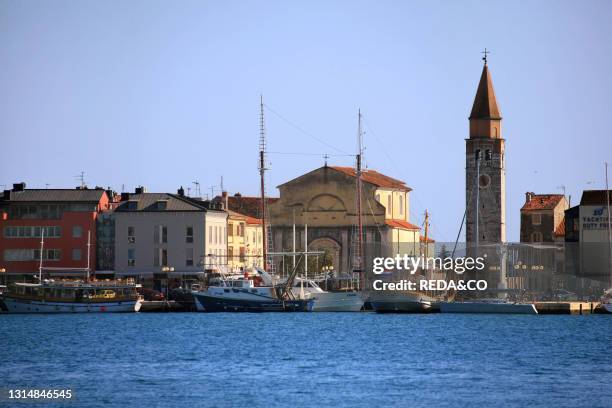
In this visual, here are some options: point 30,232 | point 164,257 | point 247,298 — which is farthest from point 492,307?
point 30,232

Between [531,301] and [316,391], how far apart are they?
58.3m

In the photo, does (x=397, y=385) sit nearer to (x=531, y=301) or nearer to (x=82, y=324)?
(x=82, y=324)

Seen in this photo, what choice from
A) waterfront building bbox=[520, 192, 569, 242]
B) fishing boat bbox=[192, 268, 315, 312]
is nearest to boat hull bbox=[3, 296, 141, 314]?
fishing boat bbox=[192, 268, 315, 312]

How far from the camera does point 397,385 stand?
62688 mm

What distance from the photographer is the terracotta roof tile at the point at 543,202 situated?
15138 cm

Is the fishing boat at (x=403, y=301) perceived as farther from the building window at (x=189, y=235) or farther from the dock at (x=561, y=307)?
the building window at (x=189, y=235)

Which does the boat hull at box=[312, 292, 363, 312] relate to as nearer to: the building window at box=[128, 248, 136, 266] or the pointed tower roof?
the building window at box=[128, 248, 136, 266]

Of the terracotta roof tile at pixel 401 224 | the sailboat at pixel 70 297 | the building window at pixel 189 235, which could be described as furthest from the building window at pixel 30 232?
the terracotta roof tile at pixel 401 224

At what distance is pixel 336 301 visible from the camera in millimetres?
116750

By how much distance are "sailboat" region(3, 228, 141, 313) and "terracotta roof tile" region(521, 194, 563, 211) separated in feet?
165

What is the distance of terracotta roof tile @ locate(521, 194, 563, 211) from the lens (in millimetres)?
151375

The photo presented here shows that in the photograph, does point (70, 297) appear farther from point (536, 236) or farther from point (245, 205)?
point (536, 236)
